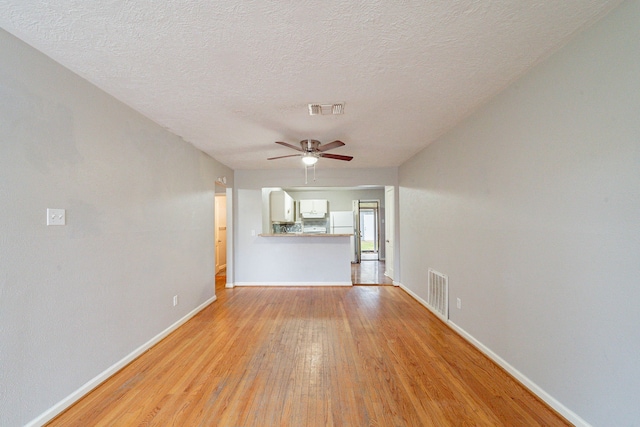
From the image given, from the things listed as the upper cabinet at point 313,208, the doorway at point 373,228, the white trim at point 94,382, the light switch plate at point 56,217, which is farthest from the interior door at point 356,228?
the light switch plate at point 56,217

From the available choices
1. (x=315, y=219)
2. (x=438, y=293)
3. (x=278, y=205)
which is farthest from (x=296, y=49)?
(x=315, y=219)

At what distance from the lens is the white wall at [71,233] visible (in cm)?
152

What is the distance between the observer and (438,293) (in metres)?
3.52

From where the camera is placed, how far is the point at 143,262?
8.63ft

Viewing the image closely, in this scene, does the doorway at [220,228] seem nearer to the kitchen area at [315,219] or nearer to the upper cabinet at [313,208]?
the kitchen area at [315,219]

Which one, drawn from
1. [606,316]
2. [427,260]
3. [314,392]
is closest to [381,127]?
[427,260]

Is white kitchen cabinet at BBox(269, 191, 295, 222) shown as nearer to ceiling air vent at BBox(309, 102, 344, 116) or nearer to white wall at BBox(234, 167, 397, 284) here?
white wall at BBox(234, 167, 397, 284)

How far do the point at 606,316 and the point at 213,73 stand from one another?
2.90m

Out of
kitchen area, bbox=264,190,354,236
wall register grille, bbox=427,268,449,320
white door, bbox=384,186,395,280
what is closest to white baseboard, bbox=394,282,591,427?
wall register grille, bbox=427,268,449,320

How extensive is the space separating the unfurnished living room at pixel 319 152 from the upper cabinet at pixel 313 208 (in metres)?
4.69

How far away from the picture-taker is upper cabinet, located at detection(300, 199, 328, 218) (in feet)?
26.2

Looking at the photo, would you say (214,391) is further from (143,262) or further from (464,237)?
(464,237)

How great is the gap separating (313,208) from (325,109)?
5528 millimetres

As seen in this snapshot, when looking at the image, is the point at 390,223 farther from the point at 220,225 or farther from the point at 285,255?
the point at 220,225
